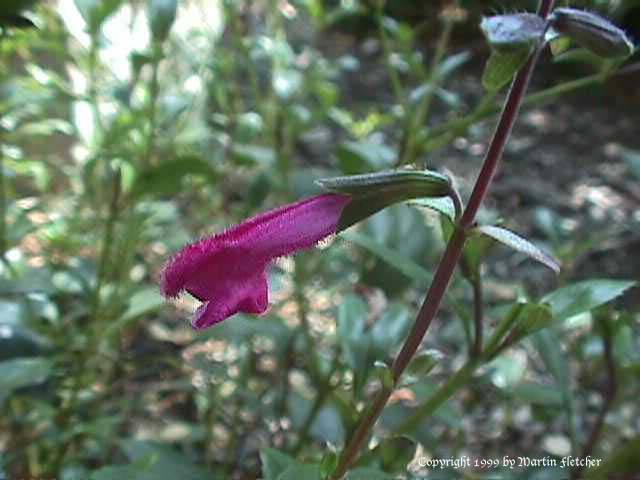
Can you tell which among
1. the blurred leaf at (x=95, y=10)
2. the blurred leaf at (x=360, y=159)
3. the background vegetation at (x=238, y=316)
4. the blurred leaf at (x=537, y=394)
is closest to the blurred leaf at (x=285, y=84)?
the background vegetation at (x=238, y=316)

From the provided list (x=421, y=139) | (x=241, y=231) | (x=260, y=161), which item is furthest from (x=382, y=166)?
(x=241, y=231)

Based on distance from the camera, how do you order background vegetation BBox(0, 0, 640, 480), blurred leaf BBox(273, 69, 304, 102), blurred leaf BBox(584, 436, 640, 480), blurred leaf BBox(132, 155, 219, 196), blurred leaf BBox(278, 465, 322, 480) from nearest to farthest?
blurred leaf BBox(278, 465, 322, 480) < blurred leaf BBox(584, 436, 640, 480) < background vegetation BBox(0, 0, 640, 480) < blurred leaf BBox(132, 155, 219, 196) < blurred leaf BBox(273, 69, 304, 102)

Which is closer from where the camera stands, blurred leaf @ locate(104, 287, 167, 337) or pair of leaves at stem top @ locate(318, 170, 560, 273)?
pair of leaves at stem top @ locate(318, 170, 560, 273)

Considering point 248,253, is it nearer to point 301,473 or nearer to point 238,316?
point 301,473

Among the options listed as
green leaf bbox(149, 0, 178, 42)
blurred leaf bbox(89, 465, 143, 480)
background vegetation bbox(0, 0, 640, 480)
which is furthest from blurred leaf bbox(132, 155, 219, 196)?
blurred leaf bbox(89, 465, 143, 480)

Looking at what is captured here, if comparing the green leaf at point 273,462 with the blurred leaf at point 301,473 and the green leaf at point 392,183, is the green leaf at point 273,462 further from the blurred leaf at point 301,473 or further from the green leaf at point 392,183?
the green leaf at point 392,183

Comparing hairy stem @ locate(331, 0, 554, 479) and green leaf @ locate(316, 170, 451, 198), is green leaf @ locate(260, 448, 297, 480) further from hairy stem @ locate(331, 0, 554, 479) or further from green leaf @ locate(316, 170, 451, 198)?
green leaf @ locate(316, 170, 451, 198)

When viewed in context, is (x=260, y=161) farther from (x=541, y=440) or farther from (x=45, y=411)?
(x=541, y=440)

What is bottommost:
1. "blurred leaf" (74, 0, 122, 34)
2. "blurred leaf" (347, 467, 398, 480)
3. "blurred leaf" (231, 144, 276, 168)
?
"blurred leaf" (347, 467, 398, 480)

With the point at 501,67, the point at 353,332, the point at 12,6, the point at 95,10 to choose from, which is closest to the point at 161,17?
the point at 95,10
